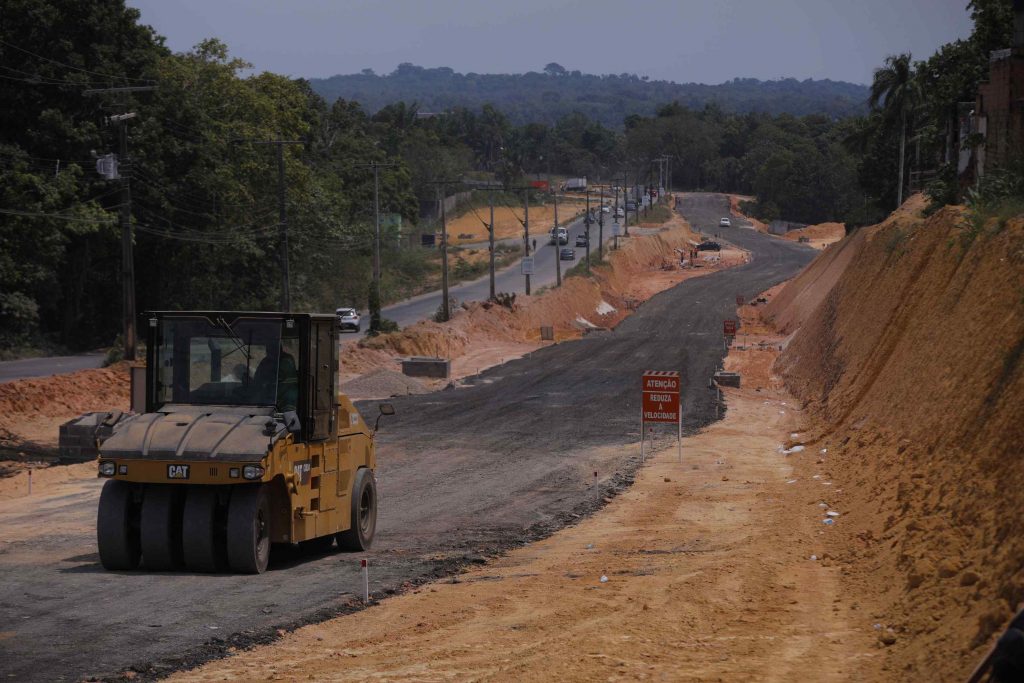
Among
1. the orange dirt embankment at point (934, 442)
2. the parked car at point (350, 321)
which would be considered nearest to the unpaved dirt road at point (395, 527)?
the orange dirt embankment at point (934, 442)

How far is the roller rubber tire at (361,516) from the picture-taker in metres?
18.0

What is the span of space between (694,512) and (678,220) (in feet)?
A: 486

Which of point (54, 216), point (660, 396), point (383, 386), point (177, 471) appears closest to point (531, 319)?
point (383, 386)

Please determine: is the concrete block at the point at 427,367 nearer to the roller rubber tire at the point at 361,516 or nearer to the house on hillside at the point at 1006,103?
the house on hillside at the point at 1006,103

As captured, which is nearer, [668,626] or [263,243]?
[668,626]

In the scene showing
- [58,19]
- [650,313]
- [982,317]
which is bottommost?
[650,313]

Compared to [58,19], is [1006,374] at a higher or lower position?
lower

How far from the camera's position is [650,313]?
275 ft

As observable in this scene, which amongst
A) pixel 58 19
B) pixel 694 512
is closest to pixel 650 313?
pixel 58 19

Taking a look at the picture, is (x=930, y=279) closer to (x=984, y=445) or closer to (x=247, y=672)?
(x=984, y=445)

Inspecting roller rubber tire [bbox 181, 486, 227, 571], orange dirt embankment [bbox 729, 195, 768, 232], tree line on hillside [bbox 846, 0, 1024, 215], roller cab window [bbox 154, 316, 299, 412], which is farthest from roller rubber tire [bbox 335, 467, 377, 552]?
orange dirt embankment [bbox 729, 195, 768, 232]

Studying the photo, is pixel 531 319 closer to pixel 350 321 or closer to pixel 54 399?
pixel 350 321

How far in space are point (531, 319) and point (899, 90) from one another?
31.1 meters

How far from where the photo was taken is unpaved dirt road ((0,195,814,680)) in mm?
12930
